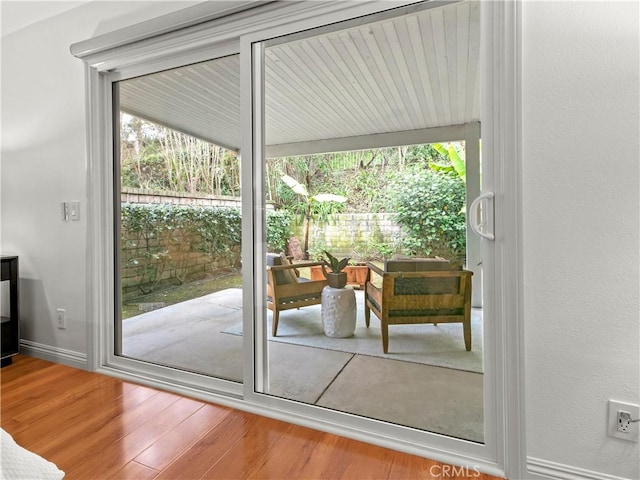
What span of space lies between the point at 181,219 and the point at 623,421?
2245 mm

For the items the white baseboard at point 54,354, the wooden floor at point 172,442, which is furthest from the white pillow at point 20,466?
the white baseboard at point 54,354

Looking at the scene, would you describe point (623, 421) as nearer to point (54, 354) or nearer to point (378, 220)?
point (378, 220)

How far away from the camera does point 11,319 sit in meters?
2.49

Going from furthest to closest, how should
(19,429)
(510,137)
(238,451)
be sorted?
(19,429)
(238,451)
(510,137)

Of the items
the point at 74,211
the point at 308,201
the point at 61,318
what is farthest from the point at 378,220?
the point at 61,318

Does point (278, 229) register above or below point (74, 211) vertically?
below

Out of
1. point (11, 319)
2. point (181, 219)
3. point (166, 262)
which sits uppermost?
point (181, 219)

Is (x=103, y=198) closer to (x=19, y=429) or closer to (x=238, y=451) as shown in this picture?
(x=19, y=429)

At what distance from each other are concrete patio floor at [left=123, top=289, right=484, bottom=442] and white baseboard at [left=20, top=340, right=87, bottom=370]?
313mm

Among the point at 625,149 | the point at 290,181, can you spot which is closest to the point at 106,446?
the point at 290,181

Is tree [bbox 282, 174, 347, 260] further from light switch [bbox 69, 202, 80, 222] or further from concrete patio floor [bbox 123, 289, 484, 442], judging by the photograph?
light switch [bbox 69, 202, 80, 222]

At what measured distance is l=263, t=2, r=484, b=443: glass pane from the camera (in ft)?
5.15

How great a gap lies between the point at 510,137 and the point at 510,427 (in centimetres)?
112

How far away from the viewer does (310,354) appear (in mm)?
1863
